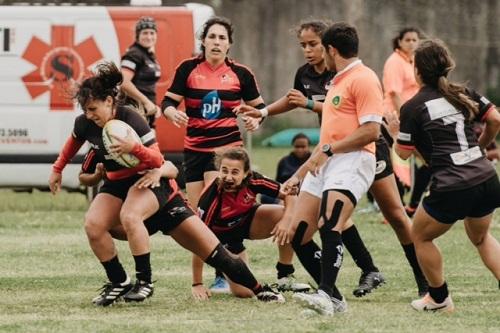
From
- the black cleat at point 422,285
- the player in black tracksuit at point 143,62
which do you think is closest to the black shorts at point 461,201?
the black cleat at point 422,285

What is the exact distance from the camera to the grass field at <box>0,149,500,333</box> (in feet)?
24.7

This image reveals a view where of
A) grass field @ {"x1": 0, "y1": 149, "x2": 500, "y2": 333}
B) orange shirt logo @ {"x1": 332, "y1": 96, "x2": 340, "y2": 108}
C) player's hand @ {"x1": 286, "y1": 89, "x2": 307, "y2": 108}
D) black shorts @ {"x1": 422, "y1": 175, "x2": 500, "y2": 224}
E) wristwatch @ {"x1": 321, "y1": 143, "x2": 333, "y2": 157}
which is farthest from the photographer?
player's hand @ {"x1": 286, "y1": 89, "x2": 307, "y2": 108}

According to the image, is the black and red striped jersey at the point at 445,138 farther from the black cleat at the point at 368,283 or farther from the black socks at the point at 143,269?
the black socks at the point at 143,269

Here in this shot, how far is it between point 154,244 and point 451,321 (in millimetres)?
4837

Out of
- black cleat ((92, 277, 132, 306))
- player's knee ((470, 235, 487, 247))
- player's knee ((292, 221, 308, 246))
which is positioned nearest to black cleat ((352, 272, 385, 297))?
player's knee ((292, 221, 308, 246))

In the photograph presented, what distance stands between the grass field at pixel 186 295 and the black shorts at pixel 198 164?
0.73 meters

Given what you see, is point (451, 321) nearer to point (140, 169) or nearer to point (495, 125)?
point (495, 125)

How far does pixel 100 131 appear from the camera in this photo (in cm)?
837

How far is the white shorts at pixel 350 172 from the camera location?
26.0ft

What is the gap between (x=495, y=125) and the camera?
795 centimetres

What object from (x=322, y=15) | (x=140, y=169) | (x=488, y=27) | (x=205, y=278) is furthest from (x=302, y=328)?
(x=488, y=27)

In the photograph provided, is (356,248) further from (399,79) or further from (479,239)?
(399,79)

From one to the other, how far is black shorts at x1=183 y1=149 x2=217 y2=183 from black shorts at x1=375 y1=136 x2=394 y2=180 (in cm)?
114

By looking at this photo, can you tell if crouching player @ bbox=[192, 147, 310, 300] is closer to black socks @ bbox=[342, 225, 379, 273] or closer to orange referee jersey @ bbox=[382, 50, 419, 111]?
black socks @ bbox=[342, 225, 379, 273]
